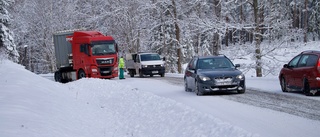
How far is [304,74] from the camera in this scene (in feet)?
51.1

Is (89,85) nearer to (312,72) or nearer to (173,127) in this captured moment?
(312,72)

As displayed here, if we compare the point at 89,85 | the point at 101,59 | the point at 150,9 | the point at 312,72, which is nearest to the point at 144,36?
the point at 150,9

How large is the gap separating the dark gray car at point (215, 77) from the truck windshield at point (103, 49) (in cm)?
1439

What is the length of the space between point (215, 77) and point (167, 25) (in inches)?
1422

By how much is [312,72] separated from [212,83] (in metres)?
3.67

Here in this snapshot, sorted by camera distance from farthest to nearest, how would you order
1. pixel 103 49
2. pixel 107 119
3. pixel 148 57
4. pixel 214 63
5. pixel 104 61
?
pixel 148 57
pixel 103 49
pixel 104 61
pixel 214 63
pixel 107 119

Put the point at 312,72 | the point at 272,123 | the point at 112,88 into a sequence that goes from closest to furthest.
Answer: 1. the point at 272,123
2. the point at 312,72
3. the point at 112,88

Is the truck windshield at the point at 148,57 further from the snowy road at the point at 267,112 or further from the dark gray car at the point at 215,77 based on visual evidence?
the snowy road at the point at 267,112

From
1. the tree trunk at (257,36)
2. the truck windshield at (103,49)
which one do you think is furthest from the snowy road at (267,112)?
the truck windshield at (103,49)

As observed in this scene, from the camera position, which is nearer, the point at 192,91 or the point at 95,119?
the point at 95,119

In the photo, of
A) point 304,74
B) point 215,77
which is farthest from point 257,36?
point 304,74

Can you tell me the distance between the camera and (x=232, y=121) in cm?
1054

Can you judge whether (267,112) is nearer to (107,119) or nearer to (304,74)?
(304,74)

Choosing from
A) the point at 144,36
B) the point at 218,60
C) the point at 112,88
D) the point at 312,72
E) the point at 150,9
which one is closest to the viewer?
the point at 312,72
